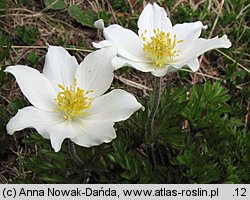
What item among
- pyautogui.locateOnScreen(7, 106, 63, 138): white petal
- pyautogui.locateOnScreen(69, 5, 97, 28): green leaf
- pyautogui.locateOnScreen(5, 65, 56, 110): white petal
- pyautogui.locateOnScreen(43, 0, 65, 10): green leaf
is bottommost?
pyautogui.locateOnScreen(7, 106, 63, 138): white petal

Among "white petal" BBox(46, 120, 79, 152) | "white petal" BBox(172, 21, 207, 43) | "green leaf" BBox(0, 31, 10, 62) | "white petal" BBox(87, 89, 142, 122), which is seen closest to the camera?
"white petal" BBox(46, 120, 79, 152)

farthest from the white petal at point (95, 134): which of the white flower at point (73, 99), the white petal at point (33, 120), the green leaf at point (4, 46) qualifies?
the green leaf at point (4, 46)

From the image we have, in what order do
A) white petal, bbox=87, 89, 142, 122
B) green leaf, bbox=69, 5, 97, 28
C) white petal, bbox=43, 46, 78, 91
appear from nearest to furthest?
white petal, bbox=87, 89, 142, 122
white petal, bbox=43, 46, 78, 91
green leaf, bbox=69, 5, 97, 28

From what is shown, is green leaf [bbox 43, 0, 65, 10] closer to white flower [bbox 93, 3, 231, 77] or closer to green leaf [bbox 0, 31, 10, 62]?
green leaf [bbox 0, 31, 10, 62]

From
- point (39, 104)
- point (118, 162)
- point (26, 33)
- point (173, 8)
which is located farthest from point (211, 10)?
point (39, 104)

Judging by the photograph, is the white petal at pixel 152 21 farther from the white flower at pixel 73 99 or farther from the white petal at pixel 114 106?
the white petal at pixel 114 106

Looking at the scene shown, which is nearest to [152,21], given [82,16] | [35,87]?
[35,87]

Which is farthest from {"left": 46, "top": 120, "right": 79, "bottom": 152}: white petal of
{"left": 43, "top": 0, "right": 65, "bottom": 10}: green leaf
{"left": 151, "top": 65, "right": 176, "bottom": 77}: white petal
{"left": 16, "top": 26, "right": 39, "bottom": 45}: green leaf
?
{"left": 43, "top": 0, "right": 65, "bottom": 10}: green leaf

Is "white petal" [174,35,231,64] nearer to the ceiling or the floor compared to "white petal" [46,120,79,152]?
nearer to the ceiling
